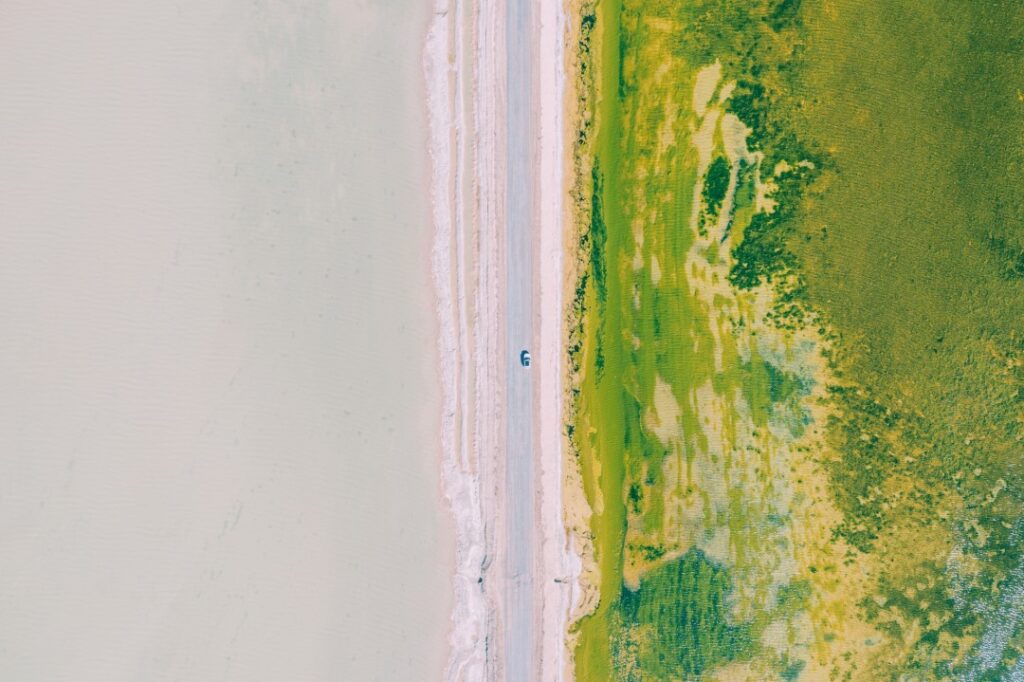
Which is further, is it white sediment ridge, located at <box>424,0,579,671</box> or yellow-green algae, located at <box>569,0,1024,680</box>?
white sediment ridge, located at <box>424,0,579,671</box>

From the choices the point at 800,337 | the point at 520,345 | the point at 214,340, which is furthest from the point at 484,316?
the point at 800,337

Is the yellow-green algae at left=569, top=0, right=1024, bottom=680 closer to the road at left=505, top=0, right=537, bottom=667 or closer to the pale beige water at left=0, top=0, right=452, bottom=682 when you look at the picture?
the road at left=505, top=0, right=537, bottom=667

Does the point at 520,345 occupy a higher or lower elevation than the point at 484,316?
lower

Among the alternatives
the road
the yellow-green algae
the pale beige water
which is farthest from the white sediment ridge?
the yellow-green algae

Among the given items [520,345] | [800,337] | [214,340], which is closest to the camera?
[800,337]

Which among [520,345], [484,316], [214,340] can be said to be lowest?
[520,345]

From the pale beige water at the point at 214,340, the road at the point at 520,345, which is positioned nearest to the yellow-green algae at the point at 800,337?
the road at the point at 520,345

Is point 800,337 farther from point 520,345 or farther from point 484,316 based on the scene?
point 484,316
